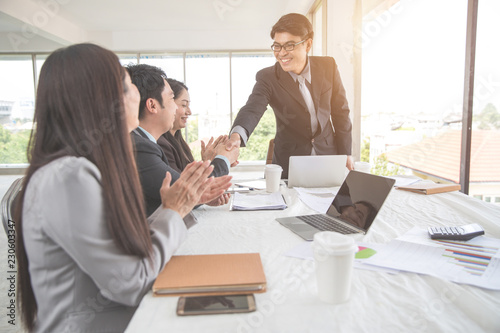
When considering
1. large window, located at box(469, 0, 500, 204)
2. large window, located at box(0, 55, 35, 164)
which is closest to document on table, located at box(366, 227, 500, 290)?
large window, located at box(469, 0, 500, 204)

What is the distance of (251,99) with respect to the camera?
2.29 meters

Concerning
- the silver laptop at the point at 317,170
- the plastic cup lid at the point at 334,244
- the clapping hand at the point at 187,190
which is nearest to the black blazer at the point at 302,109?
the silver laptop at the point at 317,170

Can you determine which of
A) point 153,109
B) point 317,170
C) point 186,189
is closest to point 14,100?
point 153,109

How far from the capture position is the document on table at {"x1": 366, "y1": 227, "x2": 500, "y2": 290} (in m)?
0.77

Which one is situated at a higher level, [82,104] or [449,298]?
[82,104]

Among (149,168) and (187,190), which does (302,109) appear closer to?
(149,168)

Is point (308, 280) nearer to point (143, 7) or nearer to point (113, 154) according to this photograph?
point (113, 154)

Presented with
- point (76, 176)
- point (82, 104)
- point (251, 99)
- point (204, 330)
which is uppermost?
point (251, 99)

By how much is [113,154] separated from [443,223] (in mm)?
1138

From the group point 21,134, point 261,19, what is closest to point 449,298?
point 261,19

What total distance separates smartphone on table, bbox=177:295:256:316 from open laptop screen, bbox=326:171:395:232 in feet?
1.90

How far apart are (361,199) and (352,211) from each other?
2.2 inches

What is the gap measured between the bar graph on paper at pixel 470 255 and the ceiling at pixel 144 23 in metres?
5.04

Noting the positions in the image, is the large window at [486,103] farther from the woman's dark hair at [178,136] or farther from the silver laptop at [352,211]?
the woman's dark hair at [178,136]
